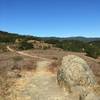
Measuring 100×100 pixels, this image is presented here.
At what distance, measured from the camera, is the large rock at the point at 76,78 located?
28.4 metres

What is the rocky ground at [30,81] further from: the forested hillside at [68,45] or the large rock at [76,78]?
the forested hillside at [68,45]

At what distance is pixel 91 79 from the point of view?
30016mm

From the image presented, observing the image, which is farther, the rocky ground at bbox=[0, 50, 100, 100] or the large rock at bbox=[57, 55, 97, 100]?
the large rock at bbox=[57, 55, 97, 100]

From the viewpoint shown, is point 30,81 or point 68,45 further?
point 68,45

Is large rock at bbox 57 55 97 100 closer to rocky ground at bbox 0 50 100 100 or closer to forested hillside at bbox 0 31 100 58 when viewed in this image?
rocky ground at bbox 0 50 100 100

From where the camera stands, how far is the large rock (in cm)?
2839

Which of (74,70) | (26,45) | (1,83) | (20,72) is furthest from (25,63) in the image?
(26,45)

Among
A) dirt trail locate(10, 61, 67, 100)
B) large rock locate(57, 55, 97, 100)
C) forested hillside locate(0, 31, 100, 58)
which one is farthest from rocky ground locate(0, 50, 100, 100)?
forested hillside locate(0, 31, 100, 58)

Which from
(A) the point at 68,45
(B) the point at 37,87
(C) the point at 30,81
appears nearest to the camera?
(B) the point at 37,87

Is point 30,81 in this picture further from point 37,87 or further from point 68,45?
point 68,45

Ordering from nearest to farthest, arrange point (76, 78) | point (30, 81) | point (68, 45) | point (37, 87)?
point (76, 78)
point (37, 87)
point (30, 81)
point (68, 45)

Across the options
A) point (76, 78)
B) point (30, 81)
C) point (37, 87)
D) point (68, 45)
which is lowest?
point (37, 87)

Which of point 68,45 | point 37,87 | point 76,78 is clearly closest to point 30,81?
point 37,87

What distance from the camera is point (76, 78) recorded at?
1153 inches
